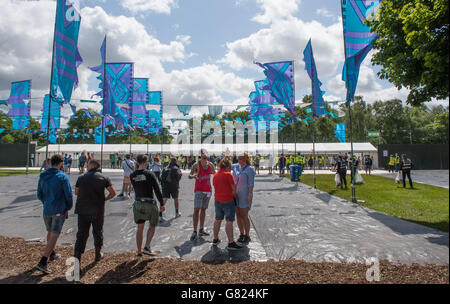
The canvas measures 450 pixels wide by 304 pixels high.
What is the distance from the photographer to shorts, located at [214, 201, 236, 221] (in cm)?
493

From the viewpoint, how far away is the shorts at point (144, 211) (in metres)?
4.43

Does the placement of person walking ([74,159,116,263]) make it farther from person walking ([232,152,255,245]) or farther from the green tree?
the green tree

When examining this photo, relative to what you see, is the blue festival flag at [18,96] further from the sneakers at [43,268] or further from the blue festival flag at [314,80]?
the sneakers at [43,268]

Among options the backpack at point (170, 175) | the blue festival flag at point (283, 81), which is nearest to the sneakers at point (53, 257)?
the backpack at point (170, 175)

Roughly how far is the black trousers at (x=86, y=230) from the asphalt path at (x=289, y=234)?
0.65 m

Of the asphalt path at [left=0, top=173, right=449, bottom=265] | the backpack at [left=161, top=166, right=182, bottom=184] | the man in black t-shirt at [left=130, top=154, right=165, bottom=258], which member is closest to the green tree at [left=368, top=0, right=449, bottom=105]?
the asphalt path at [left=0, top=173, right=449, bottom=265]

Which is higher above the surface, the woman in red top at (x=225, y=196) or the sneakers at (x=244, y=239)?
the woman in red top at (x=225, y=196)

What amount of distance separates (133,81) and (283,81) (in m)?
9.27

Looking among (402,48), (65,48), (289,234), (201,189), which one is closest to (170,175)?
(201,189)

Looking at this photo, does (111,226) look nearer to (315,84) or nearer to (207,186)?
(207,186)

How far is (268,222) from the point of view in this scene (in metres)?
6.79

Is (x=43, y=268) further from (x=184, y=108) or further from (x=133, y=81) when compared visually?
(x=184, y=108)
